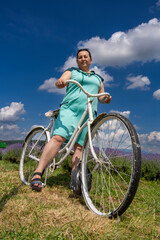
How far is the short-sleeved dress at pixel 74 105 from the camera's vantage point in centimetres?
312

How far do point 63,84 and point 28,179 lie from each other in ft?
6.49

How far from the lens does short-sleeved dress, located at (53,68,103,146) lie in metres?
3.12

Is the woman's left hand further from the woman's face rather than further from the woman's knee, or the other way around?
the woman's knee

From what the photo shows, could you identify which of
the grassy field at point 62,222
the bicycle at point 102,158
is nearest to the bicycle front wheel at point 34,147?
the bicycle at point 102,158

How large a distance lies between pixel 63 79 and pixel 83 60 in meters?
0.54

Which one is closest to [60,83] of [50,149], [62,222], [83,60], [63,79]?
[63,79]

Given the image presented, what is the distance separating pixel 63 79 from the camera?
2.97 meters

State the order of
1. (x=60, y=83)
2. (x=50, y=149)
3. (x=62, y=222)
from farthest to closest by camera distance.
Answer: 1. (x=50, y=149)
2. (x=60, y=83)
3. (x=62, y=222)

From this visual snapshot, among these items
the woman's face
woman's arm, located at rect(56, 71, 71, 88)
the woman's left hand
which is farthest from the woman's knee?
the woman's face

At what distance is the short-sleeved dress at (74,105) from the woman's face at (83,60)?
0.14 m

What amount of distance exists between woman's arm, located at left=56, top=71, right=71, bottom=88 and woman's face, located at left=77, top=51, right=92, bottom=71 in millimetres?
280

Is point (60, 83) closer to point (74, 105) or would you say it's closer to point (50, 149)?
point (74, 105)

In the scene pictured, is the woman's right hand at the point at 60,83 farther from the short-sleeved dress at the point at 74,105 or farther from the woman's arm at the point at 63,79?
the short-sleeved dress at the point at 74,105

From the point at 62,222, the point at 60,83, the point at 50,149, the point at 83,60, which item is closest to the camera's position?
the point at 62,222
